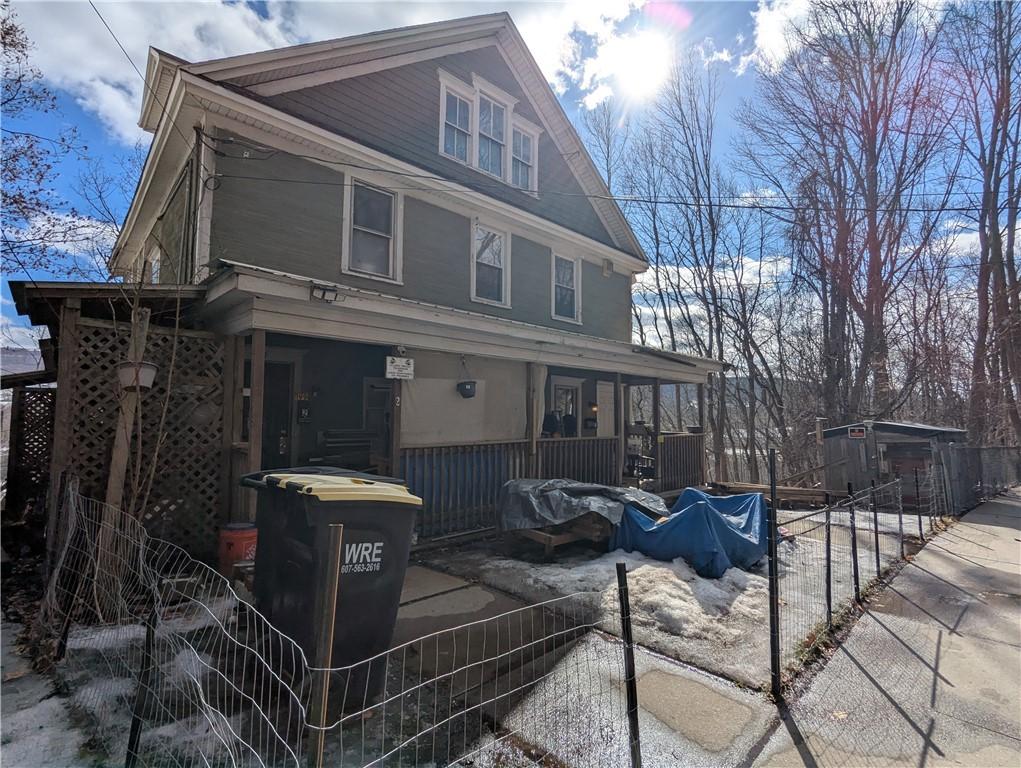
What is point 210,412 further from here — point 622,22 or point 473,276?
point 622,22

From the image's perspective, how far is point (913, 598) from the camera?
17.8 ft

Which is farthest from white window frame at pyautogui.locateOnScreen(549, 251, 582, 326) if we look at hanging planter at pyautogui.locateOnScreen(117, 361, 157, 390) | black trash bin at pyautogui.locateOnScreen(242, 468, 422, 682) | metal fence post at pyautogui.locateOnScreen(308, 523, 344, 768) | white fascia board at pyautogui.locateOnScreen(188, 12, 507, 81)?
metal fence post at pyautogui.locateOnScreen(308, 523, 344, 768)

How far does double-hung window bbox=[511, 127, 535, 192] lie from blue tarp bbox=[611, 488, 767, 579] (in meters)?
7.85

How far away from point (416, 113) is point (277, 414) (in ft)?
19.4

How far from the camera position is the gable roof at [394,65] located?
23.3 ft

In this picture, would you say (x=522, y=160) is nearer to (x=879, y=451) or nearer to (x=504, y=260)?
(x=504, y=260)

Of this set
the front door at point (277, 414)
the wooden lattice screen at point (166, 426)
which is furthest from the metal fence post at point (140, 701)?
the front door at point (277, 414)

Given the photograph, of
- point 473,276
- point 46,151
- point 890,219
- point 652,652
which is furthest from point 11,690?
point 890,219

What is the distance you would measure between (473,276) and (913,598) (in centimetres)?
786

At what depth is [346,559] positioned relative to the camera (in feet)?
8.89

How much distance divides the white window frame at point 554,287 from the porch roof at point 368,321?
8.24 feet

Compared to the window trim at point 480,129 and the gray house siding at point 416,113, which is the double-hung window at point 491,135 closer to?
the window trim at point 480,129

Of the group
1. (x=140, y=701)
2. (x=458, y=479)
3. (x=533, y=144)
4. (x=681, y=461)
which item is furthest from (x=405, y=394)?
(x=533, y=144)

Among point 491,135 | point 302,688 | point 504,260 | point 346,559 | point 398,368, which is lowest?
point 302,688
